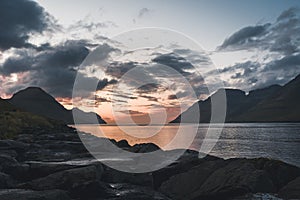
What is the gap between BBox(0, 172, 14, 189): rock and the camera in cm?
1917

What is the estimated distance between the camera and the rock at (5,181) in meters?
19.2

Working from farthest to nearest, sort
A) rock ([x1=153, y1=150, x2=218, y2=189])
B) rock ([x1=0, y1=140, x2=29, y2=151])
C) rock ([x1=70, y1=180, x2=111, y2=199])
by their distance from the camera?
1. rock ([x1=0, y1=140, x2=29, y2=151])
2. rock ([x1=153, y1=150, x2=218, y2=189])
3. rock ([x1=70, y1=180, x2=111, y2=199])

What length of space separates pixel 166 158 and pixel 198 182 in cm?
905

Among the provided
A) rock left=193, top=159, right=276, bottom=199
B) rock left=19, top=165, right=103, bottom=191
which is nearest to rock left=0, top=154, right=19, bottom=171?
rock left=19, top=165, right=103, bottom=191

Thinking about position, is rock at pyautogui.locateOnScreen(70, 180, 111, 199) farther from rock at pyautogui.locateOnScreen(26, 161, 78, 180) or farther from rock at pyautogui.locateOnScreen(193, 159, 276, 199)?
rock at pyautogui.locateOnScreen(193, 159, 276, 199)

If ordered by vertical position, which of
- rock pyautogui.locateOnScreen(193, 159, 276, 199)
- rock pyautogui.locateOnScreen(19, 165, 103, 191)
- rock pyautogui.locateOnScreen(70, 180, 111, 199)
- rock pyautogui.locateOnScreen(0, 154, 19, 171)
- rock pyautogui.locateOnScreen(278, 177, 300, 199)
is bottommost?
rock pyautogui.locateOnScreen(278, 177, 300, 199)

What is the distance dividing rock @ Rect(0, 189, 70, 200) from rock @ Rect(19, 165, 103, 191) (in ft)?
3.12

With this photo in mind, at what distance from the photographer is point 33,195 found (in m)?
16.3

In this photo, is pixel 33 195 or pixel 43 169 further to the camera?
pixel 43 169

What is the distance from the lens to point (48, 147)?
124 feet

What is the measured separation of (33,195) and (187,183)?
10542 mm

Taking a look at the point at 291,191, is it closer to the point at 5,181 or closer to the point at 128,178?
the point at 128,178

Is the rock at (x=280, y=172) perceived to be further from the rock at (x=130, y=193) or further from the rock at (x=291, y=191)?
the rock at (x=130, y=193)

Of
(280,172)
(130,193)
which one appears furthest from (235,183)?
(130,193)
